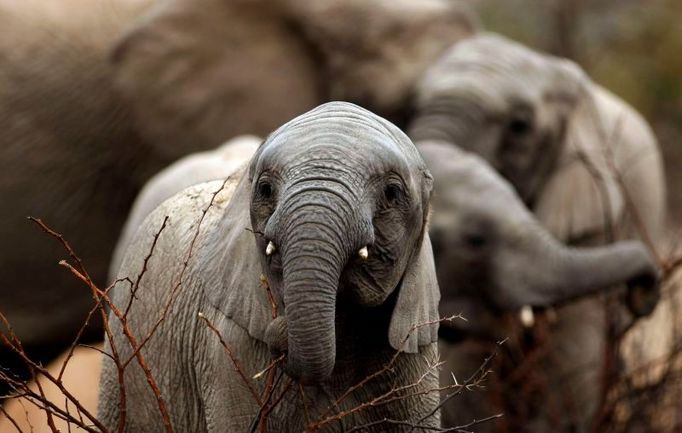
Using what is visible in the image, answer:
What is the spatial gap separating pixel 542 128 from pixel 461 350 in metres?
0.90

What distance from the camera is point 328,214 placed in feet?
7.69

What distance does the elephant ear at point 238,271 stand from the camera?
8.63 ft

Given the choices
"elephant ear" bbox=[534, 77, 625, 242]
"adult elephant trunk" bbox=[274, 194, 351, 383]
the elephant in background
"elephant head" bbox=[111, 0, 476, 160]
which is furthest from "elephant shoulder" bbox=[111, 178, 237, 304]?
"elephant head" bbox=[111, 0, 476, 160]

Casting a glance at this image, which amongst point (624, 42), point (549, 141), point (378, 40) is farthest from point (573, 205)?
point (624, 42)

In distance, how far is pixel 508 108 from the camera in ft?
18.3

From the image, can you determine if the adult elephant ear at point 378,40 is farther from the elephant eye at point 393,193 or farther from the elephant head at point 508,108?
the elephant eye at point 393,193

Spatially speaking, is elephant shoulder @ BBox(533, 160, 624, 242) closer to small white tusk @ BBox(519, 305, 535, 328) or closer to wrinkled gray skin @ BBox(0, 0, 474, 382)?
wrinkled gray skin @ BBox(0, 0, 474, 382)

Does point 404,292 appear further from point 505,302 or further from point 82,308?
point 82,308

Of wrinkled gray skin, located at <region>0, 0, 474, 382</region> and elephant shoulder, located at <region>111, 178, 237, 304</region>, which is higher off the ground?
elephant shoulder, located at <region>111, 178, 237, 304</region>

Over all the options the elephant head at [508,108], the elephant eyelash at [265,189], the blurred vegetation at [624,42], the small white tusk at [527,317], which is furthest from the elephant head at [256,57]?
the blurred vegetation at [624,42]

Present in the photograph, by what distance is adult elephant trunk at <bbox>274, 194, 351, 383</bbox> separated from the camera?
2334 mm

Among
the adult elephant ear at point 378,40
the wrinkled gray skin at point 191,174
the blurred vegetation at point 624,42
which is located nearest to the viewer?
the wrinkled gray skin at point 191,174

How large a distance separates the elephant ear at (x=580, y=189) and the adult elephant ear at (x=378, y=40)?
1.61 feet

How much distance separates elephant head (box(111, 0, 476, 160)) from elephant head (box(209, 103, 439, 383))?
3.27m
